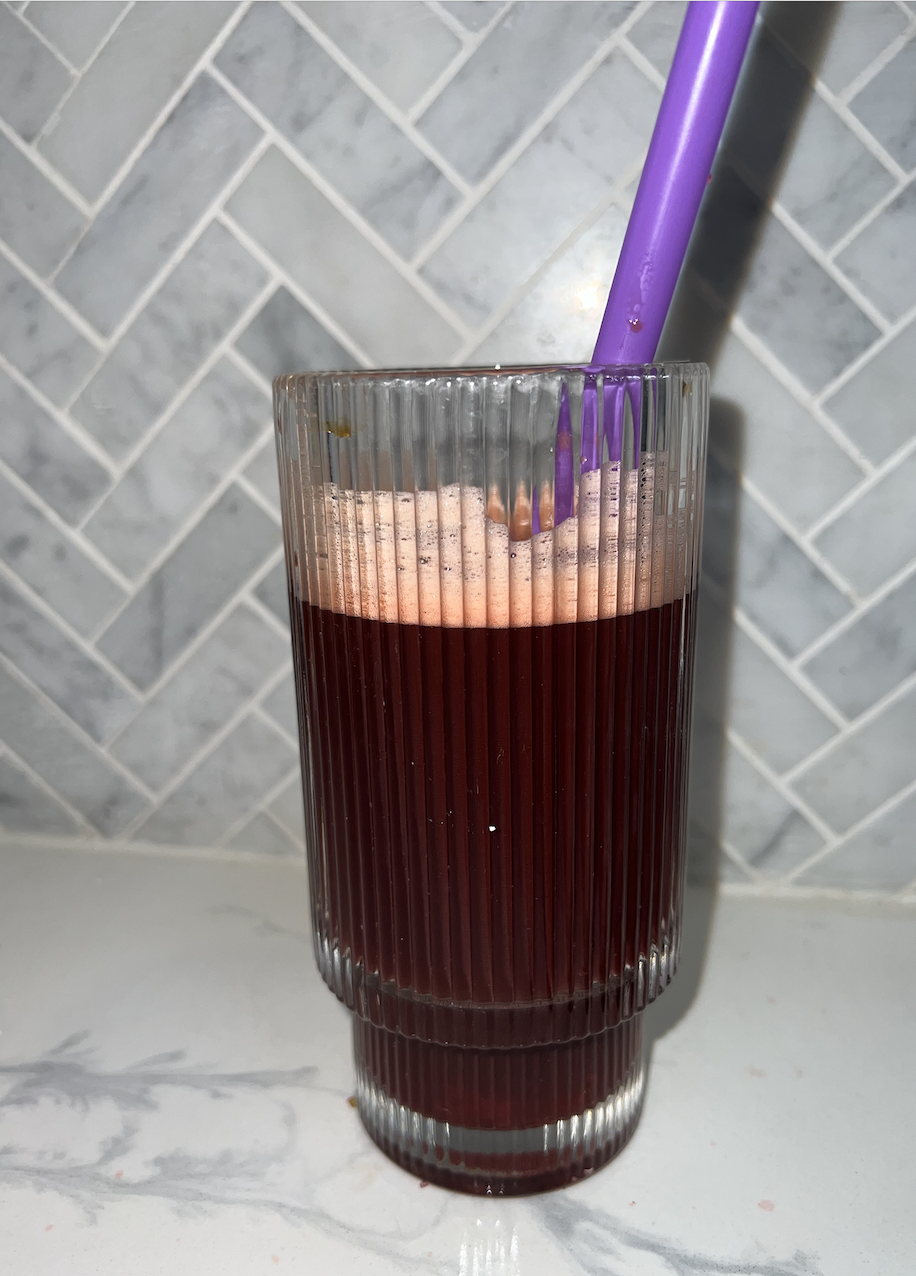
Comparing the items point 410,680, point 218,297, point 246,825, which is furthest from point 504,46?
point 246,825

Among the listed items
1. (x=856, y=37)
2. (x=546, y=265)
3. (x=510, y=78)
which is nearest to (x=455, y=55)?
(x=510, y=78)

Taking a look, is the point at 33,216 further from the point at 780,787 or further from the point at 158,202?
the point at 780,787

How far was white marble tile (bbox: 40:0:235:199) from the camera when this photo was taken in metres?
0.66

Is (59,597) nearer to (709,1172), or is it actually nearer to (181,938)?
(181,938)

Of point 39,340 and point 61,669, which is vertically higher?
point 39,340

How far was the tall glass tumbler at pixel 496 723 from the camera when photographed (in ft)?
1.29

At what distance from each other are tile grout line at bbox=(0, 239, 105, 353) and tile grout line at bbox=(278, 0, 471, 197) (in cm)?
26

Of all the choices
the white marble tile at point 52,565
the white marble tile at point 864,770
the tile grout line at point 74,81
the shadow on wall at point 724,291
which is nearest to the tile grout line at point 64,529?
the white marble tile at point 52,565

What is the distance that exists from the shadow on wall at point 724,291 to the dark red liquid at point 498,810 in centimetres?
20

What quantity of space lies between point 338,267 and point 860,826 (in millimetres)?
566

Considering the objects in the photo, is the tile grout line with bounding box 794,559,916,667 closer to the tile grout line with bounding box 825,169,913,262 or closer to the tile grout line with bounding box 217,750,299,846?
the tile grout line with bounding box 825,169,913,262

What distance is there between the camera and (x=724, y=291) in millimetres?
649

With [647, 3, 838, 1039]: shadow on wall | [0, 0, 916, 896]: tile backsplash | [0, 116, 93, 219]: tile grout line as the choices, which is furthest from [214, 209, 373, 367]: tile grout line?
[647, 3, 838, 1039]: shadow on wall

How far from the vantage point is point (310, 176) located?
2.19 ft
